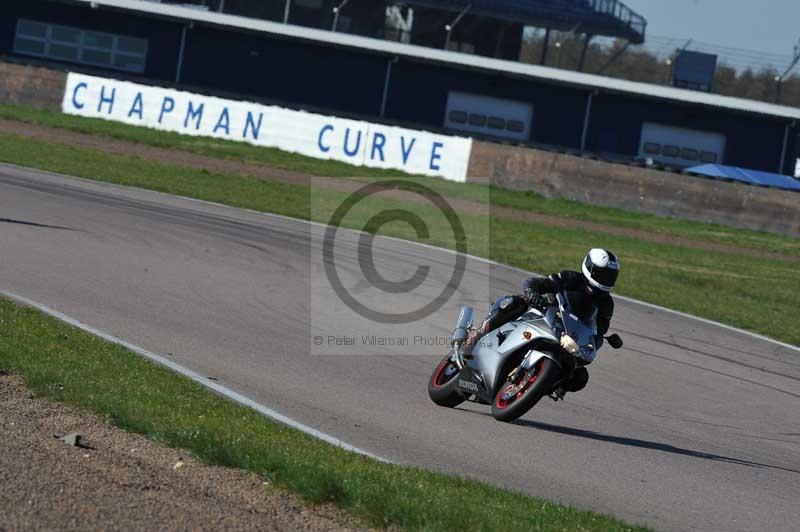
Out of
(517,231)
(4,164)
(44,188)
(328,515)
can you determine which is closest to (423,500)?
(328,515)

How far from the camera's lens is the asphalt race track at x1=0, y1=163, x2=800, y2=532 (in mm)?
7930

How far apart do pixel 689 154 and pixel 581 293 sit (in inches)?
1618

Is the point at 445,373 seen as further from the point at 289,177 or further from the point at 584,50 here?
the point at 584,50

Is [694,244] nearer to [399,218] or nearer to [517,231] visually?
[517,231]

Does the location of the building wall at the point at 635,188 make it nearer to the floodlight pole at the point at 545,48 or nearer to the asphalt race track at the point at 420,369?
the asphalt race track at the point at 420,369

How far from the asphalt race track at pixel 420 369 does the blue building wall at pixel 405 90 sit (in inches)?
1171

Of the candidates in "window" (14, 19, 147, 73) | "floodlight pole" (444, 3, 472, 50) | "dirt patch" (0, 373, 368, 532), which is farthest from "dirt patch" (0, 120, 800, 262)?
"floodlight pole" (444, 3, 472, 50)

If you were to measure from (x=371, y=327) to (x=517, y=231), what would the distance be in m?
12.3

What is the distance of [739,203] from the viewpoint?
92.1 ft

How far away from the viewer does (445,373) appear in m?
9.89

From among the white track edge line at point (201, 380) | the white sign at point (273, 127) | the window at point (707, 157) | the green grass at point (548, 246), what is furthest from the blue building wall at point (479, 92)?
the white track edge line at point (201, 380)

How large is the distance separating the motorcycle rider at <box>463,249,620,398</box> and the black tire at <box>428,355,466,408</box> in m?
0.65

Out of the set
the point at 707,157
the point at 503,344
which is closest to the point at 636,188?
the point at 503,344

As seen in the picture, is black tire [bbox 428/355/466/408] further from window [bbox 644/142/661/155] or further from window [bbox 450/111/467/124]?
window [bbox 644/142/661/155]
